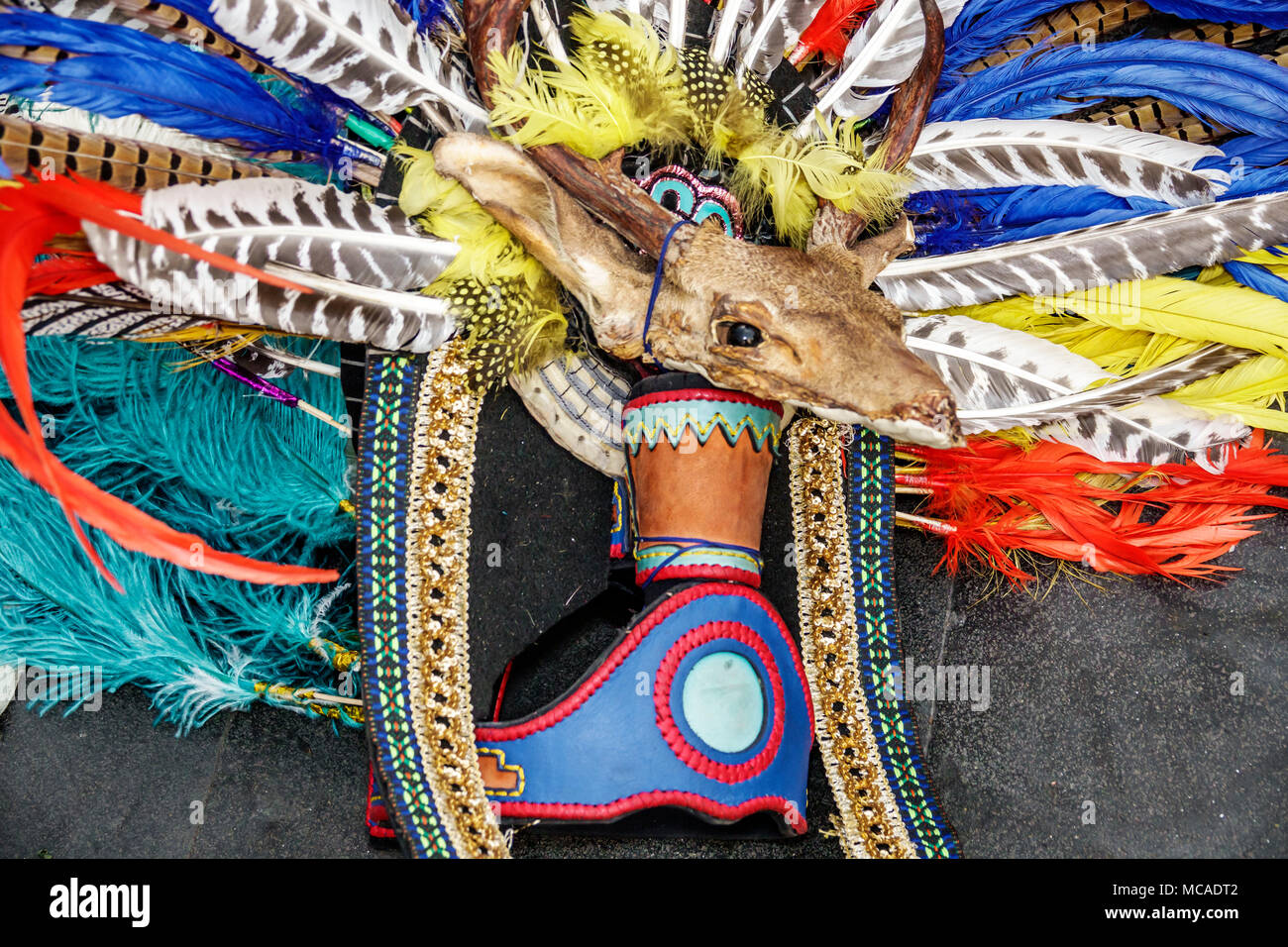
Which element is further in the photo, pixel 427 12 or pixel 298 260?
pixel 427 12

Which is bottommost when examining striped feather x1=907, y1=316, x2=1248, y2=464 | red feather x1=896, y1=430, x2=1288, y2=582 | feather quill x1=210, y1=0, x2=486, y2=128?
red feather x1=896, y1=430, x2=1288, y2=582

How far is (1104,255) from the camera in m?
1.74

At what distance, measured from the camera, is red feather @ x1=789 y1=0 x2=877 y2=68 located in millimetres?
1747

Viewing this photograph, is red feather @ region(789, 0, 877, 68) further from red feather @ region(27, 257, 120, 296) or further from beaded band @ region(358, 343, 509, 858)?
red feather @ region(27, 257, 120, 296)

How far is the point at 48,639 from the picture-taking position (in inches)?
73.4

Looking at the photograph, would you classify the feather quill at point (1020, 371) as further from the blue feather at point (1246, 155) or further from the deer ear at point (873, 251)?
the blue feather at point (1246, 155)

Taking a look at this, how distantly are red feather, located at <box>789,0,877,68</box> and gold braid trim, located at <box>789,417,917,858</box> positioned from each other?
0.72 metres

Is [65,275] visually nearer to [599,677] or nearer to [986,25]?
[599,677]

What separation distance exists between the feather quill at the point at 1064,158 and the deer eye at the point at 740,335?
1.84 ft

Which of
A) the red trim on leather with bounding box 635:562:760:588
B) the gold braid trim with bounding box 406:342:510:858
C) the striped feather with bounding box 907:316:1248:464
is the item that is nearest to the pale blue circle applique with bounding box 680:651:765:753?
the red trim on leather with bounding box 635:562:760:588

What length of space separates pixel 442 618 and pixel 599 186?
2.61 ft

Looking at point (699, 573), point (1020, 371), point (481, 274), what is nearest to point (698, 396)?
point (699, 573)

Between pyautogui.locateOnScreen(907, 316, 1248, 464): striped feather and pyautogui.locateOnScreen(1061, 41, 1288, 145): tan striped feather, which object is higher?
pyautogui.locateOnScreen(1061, 41, 1288, 145): tan striped feather
